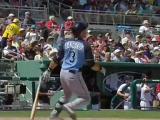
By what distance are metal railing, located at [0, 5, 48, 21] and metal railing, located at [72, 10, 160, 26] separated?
1435 mm

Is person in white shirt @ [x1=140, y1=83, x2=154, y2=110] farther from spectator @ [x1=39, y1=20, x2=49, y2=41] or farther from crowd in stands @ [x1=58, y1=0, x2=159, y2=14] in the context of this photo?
crowd in stands @ [x1=58, y1=0, x2=159, y2=14]

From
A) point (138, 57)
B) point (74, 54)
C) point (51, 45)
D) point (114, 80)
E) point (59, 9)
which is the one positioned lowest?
point (114, 80)

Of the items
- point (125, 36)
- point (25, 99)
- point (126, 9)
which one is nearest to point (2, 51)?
point (25, 99)

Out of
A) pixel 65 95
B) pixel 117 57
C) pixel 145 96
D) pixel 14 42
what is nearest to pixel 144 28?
pixel 117 57

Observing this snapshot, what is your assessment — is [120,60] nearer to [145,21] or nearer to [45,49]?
[45,49]

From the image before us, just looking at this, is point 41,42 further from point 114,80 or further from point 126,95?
point 126,95

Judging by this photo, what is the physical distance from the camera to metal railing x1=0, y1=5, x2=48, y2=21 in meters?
22.7

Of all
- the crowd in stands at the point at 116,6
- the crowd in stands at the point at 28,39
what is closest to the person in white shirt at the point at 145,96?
the crowd in stands at the point at 28,39

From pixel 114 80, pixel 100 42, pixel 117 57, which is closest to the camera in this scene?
pixel 114 80

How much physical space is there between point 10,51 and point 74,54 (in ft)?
26.7

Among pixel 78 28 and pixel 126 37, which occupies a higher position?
pixel 78 28

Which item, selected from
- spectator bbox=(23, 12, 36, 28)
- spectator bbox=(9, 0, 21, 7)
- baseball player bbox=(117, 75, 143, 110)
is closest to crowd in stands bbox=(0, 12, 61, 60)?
spectator bbox=(23, 12, 36, 28)

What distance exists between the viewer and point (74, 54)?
391 inches

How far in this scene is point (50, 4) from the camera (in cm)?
2605
